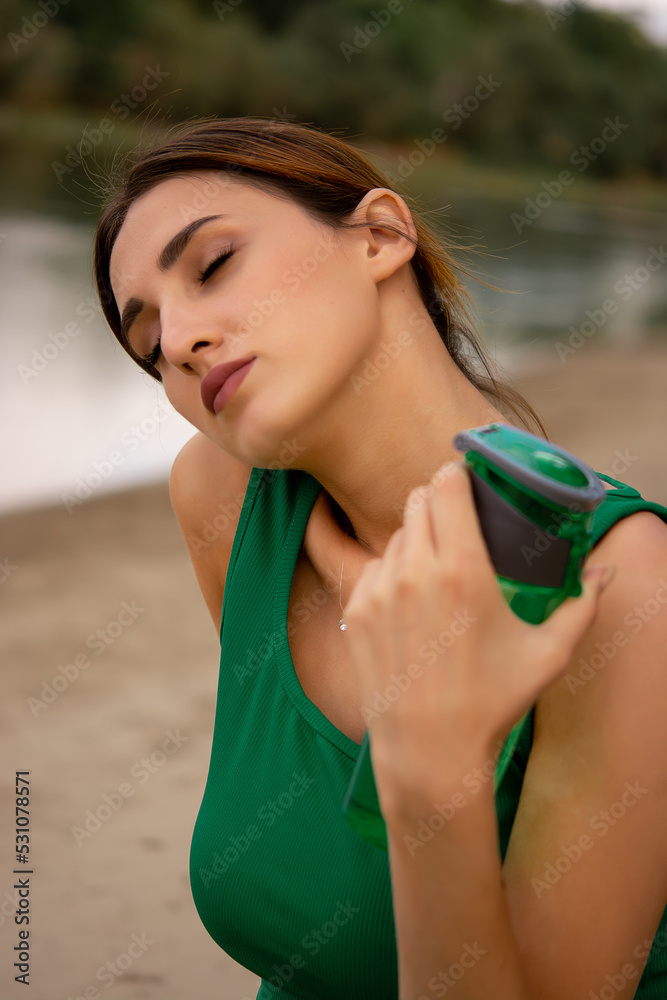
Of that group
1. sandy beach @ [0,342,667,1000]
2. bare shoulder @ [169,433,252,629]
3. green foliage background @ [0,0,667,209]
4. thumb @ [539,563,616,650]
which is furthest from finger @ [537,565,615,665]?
green foliage background @ [0,0,667,209]

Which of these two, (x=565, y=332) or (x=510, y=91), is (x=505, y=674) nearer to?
(x=565, y=332)

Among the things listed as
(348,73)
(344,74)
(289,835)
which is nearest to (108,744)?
(289,835)

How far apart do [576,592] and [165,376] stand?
854 mm

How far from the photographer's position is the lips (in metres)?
1.32

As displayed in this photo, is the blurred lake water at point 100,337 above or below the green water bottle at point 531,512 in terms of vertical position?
below

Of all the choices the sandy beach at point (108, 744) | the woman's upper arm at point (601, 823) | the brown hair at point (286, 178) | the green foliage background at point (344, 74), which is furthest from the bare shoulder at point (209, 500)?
the green foliage background at point (344, 74)

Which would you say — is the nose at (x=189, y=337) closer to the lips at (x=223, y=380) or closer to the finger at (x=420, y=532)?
the lips at (x=223, y=380)

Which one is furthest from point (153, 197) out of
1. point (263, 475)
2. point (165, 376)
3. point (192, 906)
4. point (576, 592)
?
point (192, 906)

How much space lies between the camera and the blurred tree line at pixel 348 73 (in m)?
34.9

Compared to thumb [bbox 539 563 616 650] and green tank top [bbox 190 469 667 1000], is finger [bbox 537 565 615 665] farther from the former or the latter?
green tank top [bbox 190 469 667 1000]

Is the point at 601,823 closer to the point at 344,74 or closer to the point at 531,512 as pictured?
the point at 531,512

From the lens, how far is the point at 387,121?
132 ft

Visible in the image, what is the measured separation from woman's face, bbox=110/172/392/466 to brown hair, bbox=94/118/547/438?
0.04m

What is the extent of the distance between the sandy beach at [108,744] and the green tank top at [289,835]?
1.27m
